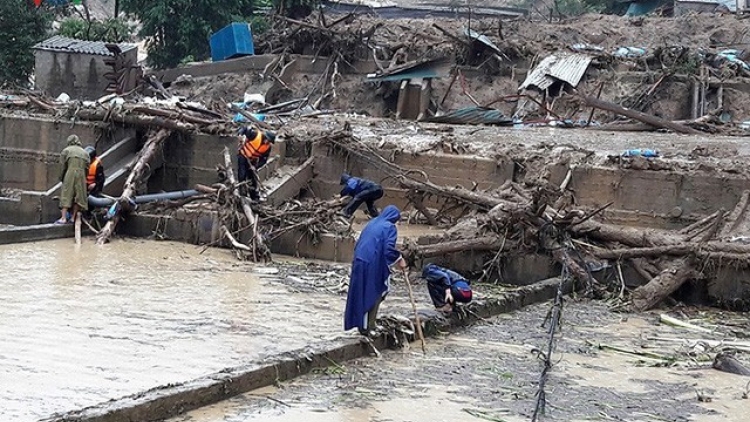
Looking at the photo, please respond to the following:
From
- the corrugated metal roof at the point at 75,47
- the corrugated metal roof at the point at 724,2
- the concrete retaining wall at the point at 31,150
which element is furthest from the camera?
the corrugated metal roof at the point at 724,2

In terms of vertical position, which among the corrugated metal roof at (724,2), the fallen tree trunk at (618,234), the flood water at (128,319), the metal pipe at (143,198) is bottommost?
the flood water at (128,319)

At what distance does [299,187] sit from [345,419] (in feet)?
43.0

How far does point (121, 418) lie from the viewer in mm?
7758

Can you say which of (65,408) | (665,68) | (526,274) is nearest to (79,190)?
(526,274)

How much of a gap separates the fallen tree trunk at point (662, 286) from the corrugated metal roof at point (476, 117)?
10101mm

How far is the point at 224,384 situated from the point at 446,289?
14.5 feet

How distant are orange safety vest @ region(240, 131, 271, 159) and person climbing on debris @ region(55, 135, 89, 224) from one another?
8.80 ft

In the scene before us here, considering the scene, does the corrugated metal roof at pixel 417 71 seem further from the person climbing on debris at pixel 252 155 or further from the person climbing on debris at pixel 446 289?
the person climbing on debris at pixel 446 289

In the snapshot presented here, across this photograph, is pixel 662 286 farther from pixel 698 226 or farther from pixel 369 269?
pixel 369 269

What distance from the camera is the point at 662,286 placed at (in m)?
15.4

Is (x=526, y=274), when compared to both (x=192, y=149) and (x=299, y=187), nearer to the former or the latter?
(x=299, y=187)

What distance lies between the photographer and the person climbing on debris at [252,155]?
64.3ft

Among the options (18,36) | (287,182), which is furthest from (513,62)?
(18,36)

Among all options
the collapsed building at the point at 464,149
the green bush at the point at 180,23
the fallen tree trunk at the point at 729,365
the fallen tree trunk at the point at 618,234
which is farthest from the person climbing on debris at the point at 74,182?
the green bush at the point at 180,23
